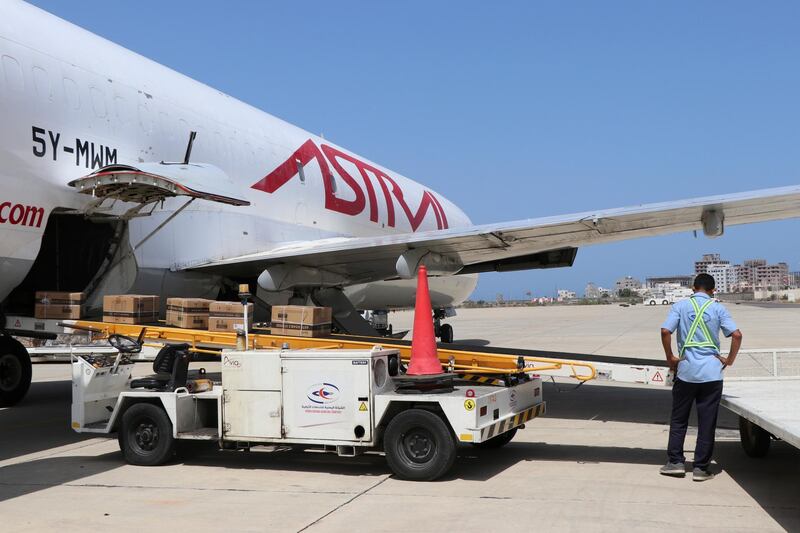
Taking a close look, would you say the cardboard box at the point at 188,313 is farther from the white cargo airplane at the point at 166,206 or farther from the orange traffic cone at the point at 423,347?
the orange traffic cone at the point at 423,347

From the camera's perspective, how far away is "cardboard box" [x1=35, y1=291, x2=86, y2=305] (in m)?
10.4

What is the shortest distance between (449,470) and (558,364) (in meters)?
2.14

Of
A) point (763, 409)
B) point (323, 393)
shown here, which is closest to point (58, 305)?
point (323, 393)

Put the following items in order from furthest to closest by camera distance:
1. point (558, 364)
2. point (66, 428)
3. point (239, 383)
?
point (66, 428) → point (558, 364) → point (239, 383)

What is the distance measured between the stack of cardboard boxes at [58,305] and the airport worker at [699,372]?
731 cm

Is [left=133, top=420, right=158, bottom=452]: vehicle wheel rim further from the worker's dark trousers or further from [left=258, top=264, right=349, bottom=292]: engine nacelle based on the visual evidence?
the worker's dark trousers

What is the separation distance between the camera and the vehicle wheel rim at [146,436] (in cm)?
868

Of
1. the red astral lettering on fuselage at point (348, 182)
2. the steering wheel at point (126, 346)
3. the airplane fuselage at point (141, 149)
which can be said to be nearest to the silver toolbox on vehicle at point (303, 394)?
the steering wheel at point (126, 346)

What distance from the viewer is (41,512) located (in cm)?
654

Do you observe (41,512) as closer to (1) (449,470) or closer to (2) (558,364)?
(1) (449,470)

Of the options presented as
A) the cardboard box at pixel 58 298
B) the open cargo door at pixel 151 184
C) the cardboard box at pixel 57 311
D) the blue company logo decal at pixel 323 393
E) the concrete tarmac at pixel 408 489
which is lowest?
the concrete tarmac at pixel 408 489

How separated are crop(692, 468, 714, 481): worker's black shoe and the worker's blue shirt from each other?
0.82 meters

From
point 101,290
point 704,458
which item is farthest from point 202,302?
point 704,458

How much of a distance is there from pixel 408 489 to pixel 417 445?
0.55 meters
